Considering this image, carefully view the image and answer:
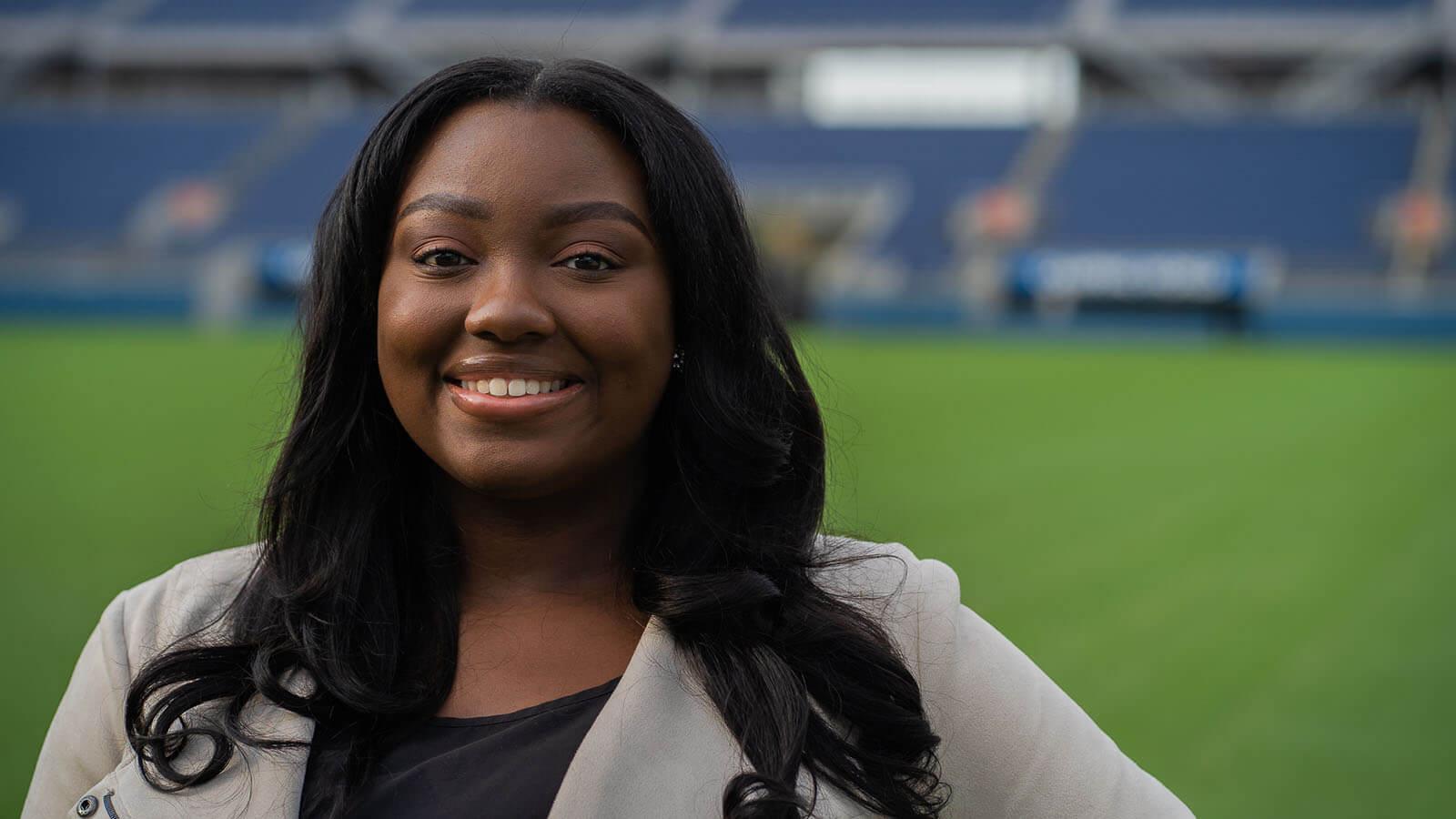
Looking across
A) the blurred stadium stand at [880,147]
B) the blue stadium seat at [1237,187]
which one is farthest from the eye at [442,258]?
the blue stadium seat at [1237,187]

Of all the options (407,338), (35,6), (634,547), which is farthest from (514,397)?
(35,6)

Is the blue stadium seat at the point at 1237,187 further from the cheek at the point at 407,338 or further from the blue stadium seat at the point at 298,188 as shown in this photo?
the cheek at the point at 407,338

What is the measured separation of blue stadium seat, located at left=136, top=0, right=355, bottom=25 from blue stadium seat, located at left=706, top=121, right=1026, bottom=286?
929 centimetres

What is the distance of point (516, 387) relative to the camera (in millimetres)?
1544

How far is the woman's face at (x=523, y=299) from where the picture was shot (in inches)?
60.4

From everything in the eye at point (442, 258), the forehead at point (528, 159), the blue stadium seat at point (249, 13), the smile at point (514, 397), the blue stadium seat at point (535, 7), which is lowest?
the blue stadium seat at point (249, 13)

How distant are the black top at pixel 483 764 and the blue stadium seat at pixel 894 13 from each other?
32035 millimetres

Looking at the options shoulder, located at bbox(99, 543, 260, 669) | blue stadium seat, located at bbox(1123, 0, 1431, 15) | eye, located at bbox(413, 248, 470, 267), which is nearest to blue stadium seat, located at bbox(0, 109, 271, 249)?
blue stadium seat, located at bbox(1123, 0, 1431, 15)

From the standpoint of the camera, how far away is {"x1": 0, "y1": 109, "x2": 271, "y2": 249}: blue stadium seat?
95.6 ft

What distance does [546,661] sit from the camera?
1.61m

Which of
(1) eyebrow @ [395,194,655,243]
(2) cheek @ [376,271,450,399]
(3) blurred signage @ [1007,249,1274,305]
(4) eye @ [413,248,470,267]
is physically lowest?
(3) blurred signage @ [1007,249,1274,305]

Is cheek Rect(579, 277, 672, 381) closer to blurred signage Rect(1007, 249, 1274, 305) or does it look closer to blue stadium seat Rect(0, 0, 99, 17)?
blurred signage Rect(1007, 249, 1274, 305)

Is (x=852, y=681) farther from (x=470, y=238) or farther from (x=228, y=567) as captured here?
(x=228, y=567)

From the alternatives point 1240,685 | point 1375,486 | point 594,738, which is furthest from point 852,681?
point 1375,486
